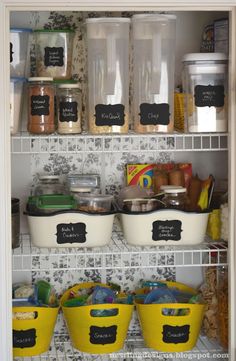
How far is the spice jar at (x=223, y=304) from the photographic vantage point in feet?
8.39

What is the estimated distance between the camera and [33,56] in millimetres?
2734

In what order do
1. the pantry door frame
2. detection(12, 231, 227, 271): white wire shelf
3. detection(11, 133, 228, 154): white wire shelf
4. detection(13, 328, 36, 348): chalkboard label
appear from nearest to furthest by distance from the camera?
the pantry door frame
detection(13, 328, 36, 348): chalkboard label
detection(12, 231, 227, 271): white wire shelf
detection(11, 133, 228, 154): white wire shelf

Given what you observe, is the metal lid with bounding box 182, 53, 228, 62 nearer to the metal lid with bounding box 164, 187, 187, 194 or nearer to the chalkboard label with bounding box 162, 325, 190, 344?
the metal lid with bounding box 164, 187, 187, 194

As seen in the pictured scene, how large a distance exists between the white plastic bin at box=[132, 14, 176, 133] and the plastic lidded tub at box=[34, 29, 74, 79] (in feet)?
0.94

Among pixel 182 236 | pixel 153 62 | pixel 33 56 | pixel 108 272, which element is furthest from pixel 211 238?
pixel 33 56

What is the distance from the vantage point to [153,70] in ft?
7.88

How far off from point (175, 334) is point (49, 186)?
73 cm

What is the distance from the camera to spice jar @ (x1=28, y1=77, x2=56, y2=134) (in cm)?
242

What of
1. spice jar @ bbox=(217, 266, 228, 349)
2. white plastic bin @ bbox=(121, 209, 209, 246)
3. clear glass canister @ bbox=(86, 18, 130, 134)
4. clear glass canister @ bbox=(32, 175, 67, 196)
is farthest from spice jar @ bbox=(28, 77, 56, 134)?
spice jar @ bbox=(217, 266, 228, 349)

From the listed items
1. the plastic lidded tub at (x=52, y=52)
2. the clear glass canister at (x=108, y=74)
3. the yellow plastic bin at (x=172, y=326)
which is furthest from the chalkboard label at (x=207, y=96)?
the yellow plastic bin at (x=172, y=326)

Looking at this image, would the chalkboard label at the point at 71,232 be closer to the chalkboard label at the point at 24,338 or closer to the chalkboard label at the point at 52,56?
the chalkboard label at the point at 24,338

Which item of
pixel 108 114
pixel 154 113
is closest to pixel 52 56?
pixel 108 114

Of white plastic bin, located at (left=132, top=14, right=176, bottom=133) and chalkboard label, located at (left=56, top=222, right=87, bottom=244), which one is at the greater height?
white plastic bin, located at (left=132, top=14, right=176, bottom=133)

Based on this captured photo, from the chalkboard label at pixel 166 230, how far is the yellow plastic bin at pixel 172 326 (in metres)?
0.25
